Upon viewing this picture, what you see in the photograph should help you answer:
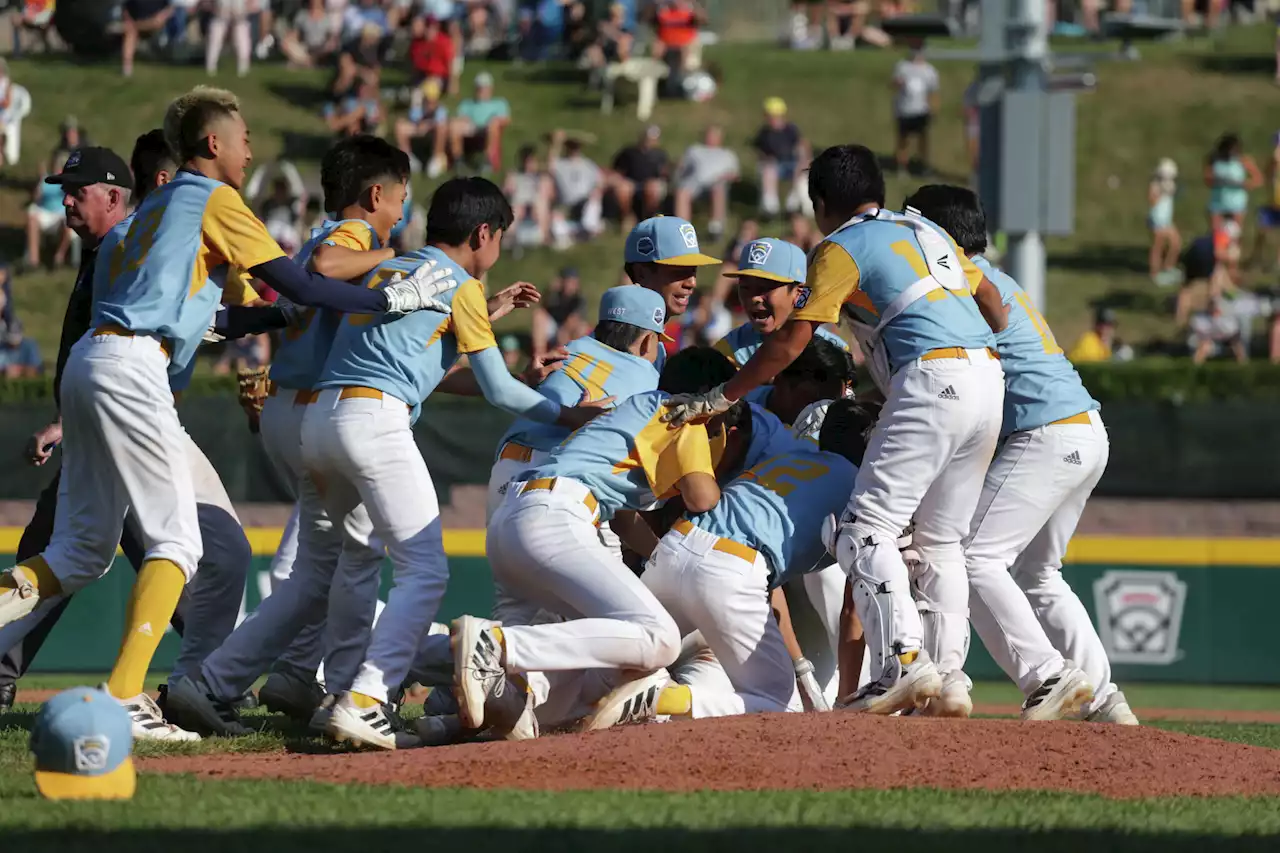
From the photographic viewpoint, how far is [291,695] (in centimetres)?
777

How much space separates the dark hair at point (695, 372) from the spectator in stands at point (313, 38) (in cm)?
2203

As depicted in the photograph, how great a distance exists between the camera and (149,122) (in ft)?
88.4

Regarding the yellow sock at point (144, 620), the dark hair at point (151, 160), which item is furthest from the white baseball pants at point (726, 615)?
the dark hair at point (151, 160)

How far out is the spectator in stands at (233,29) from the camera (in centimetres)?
2773

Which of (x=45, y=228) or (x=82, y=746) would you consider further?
(x=45, y=228)

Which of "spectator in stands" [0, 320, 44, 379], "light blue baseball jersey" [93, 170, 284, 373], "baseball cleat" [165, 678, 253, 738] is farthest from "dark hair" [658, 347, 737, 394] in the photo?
"spectator in stands" [0, 320, 44, 379]

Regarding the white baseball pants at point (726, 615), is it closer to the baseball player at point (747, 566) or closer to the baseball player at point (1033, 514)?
the baseball player at point (747, 566)

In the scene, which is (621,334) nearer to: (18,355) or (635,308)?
(635,308)

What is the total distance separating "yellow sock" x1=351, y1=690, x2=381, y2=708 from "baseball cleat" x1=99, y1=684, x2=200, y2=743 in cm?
73

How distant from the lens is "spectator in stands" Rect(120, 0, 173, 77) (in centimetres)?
2820

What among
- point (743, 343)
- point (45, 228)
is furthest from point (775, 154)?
point (743, 343)

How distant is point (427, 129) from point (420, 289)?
61.7ft

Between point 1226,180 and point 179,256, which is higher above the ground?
point 179,256

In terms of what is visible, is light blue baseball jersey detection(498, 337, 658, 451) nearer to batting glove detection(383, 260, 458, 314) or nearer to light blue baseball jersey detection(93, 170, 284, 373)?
batting glove detection(383, 260, 458, 314)
